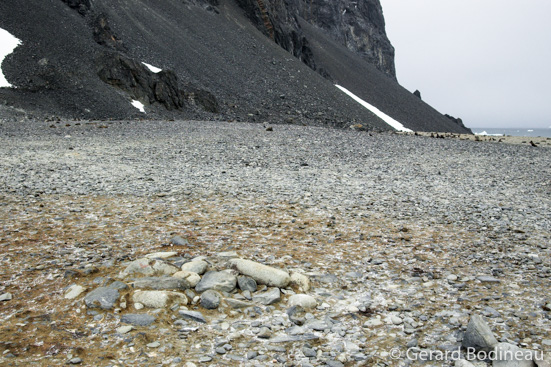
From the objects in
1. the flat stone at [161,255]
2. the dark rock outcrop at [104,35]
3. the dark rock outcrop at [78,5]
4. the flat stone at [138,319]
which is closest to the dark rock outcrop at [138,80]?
the dark rock outcrop at [104,35]

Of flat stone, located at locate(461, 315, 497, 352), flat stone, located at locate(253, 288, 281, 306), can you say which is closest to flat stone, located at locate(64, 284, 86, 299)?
flat stone, located at locate(253, 288, 281, 306)

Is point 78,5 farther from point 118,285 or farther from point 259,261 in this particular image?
point 118,285

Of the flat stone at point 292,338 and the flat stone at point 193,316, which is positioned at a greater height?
the flat stone at point 193,316

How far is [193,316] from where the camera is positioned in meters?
4.64

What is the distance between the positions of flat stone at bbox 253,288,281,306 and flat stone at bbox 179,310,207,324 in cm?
74

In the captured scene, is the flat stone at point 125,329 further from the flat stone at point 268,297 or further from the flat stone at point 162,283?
the flat stone at point 268,297

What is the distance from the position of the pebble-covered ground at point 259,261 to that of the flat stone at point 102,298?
2cm

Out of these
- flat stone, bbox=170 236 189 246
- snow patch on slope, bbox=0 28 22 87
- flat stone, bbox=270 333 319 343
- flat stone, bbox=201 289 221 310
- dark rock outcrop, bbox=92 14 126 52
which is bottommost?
flat stone, bbox=270 333 319 343

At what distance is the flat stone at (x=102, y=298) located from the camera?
4.75 metres

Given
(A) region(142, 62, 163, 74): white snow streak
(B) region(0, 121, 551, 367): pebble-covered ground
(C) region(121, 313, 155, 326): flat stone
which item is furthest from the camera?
(A) region(142, 62, 163, 74): white snow streak

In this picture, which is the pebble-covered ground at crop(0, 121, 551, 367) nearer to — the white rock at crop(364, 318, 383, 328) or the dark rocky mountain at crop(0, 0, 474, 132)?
the white rock at crop(364, 318, 383, 328)

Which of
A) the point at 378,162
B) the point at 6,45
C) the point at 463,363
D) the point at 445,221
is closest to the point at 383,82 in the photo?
the point at 6,45

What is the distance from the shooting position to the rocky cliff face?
69938 millimetres

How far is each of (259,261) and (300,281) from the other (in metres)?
0.95
